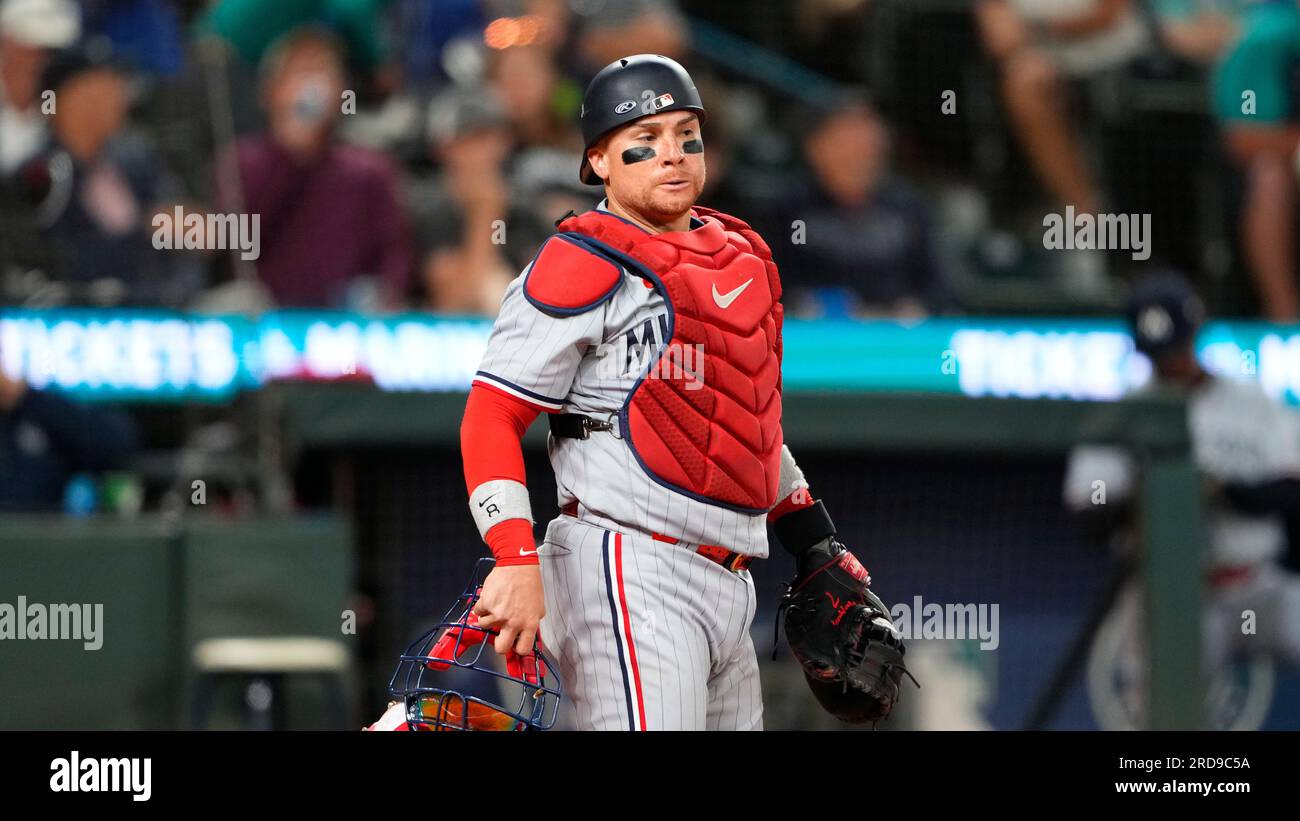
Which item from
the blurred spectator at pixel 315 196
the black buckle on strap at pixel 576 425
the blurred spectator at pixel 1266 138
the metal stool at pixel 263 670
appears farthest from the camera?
the blurred spectator at pixel 1266 138

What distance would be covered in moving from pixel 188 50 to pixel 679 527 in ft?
14.5

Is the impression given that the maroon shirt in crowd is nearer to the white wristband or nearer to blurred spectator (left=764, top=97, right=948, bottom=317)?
blurred spectator (left=764, top=97, right=948, bottom=317)

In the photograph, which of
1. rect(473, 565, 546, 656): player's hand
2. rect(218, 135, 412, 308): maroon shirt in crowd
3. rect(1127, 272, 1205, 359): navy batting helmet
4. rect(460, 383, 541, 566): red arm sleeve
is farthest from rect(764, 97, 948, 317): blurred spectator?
rect(473, 565, 546, 656): player's hand

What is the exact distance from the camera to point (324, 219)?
6.71 meters

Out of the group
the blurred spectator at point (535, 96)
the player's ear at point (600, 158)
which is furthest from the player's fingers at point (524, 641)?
the blurred spectator at point (535, 96)

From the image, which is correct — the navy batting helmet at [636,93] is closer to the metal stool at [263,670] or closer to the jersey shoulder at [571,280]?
the jersey shoulder at [571,280]

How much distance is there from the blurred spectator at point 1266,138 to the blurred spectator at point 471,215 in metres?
3.20

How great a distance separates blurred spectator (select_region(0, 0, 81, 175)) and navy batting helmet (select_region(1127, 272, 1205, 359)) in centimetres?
392

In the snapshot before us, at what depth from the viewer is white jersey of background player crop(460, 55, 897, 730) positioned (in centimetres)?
325

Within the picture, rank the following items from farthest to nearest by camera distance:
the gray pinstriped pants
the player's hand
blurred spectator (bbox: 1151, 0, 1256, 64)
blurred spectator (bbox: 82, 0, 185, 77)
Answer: blurred spectator (bbox: 1151, 0, 1256, 64)
blurred spectator (bbox: 82, 0, 185, 77)
the gray pinstriped pants
the player's hand

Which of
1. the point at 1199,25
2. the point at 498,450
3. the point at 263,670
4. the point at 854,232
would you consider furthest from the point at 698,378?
the point at 1199,25

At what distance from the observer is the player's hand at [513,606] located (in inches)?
123

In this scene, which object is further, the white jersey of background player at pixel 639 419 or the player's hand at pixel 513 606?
the white jersey of background player at pixel 639 419

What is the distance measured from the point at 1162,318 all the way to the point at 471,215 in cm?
248
